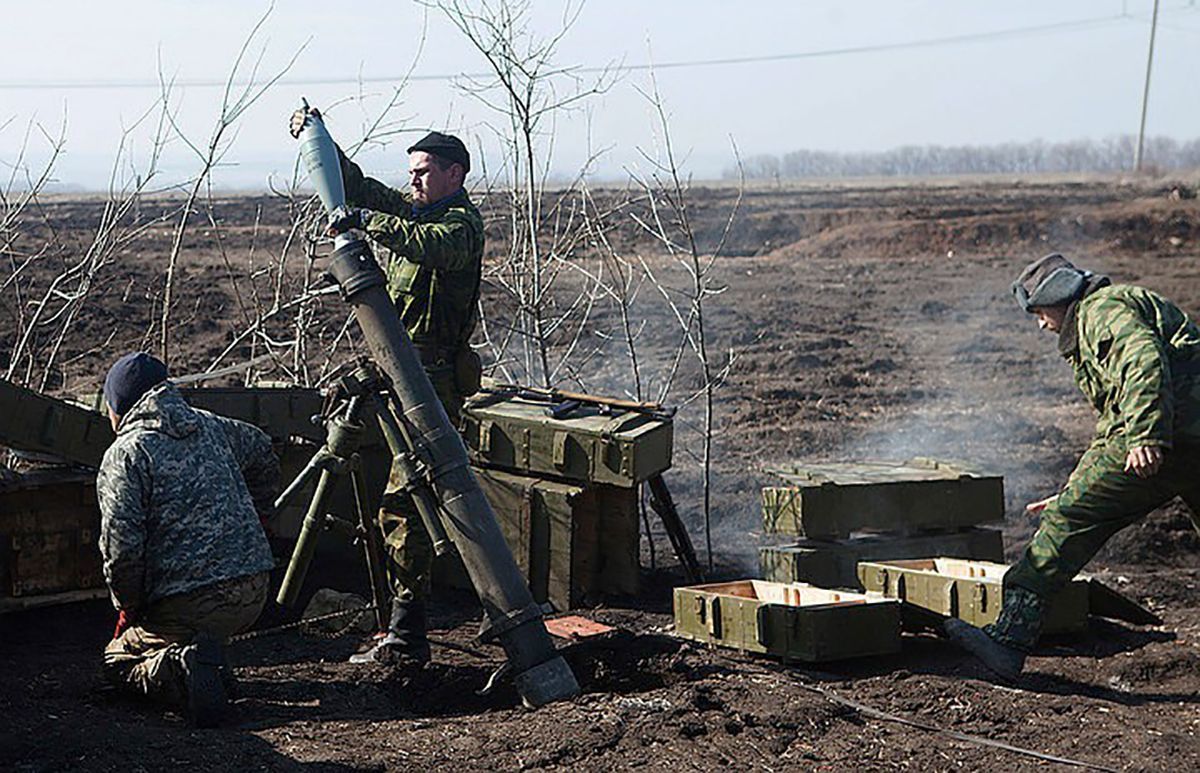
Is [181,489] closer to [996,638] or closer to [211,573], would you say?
[211,573]

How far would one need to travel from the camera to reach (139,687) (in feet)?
18.2

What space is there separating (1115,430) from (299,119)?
3.62 meters

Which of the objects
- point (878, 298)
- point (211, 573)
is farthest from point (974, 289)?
point (211, 573)

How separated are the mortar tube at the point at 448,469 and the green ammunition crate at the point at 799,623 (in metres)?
0.94

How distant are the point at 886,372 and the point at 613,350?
3.19 meters

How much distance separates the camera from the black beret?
21.3ft

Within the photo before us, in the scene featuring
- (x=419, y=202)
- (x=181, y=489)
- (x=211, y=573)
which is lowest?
(x=211, y=573)

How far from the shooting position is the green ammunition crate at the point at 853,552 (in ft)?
24.4

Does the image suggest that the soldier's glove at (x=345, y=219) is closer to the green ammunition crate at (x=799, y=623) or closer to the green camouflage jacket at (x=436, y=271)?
the green camouflage jacket at (x=436, y=271)

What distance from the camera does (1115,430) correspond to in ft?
19.5

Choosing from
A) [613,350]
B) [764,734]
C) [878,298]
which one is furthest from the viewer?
[878,298]

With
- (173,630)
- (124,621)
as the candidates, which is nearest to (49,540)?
(124,621)

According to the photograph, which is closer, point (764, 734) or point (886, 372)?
point (764, 734)

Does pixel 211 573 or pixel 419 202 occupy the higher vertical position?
pixel 419 202
